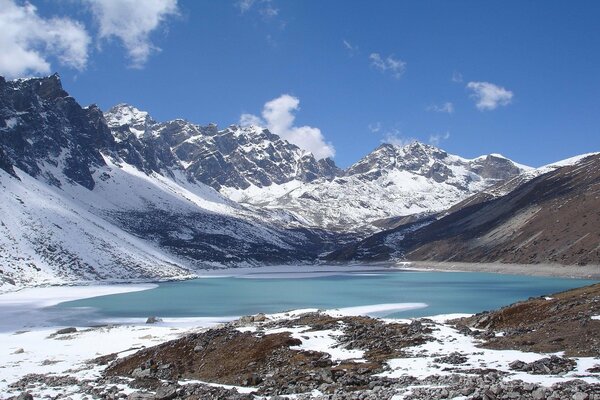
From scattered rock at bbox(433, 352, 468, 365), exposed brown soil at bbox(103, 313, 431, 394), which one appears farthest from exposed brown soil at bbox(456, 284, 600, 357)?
exposed brown soil at bbox(103, 313, 431, 394)

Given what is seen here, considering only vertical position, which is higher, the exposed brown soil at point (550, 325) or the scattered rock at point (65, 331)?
the exposed brown soil at point (550, 325)

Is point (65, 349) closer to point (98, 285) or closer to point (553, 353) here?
point (553, 353)

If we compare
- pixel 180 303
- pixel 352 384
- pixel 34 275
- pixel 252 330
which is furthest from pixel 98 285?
pixel 352 384

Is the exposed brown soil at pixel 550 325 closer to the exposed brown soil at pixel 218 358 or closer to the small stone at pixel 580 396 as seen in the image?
the small stone at pixel 580 396

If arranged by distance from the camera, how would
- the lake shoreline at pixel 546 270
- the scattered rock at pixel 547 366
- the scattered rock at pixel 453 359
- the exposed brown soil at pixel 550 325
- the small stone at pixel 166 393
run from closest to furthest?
the scattered rock at pixel 547 366, the small stone at pixel 166 393, the scattered rock at pixel 453 359, the exposed brown soil at pixel 550 325, the lake shoreline at pixel 546 270

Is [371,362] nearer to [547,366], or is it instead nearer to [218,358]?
[547,366]

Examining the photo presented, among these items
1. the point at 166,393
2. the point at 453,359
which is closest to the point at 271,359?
the point at 166,393

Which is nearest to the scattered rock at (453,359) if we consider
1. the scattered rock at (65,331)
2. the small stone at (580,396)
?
the small stone at (580,396)
